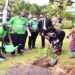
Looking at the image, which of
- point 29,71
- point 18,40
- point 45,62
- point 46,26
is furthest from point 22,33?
point 29,71

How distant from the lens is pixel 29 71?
35.9 feet

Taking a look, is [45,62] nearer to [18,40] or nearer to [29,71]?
[29,71]

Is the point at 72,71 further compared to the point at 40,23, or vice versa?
the point at 40,23

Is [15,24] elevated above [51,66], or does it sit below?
above

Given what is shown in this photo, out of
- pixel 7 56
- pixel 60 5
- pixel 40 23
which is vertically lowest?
pixel 7 56

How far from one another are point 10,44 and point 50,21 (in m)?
1.99

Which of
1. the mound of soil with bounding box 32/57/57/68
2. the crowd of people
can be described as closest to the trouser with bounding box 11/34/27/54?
the crowd of people

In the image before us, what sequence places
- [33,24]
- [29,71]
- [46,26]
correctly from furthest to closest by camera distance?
[33,24] < [46,26] < [29,71]

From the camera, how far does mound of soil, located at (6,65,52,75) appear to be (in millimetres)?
10750

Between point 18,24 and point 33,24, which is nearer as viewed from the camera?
point 18,24

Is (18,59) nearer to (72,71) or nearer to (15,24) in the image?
(15,24)

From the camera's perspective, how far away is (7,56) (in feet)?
46.0

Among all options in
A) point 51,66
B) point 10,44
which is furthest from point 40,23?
point 51,66

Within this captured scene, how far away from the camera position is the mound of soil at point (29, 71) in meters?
10.8
